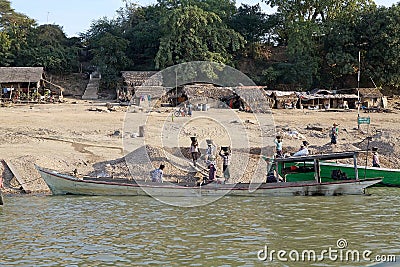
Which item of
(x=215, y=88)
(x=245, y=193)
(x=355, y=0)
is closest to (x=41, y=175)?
(x=245, y=193)

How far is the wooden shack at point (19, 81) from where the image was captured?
40625mm

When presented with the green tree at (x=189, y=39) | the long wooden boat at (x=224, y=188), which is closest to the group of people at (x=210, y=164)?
the long wooden boat at (x=224, y=188)

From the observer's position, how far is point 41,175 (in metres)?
16.6

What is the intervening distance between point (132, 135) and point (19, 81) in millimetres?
20620

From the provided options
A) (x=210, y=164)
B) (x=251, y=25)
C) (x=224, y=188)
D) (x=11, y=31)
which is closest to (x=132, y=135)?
(x=210, y=164)

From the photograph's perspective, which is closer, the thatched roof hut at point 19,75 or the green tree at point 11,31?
the thatched roof hut at point 19,75

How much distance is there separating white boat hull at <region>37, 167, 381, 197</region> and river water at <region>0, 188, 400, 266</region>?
28 cm

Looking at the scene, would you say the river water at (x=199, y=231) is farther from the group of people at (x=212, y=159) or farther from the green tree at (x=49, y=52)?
the green tree at (x=49, y=52)

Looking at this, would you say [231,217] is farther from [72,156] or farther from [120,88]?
[120,88]

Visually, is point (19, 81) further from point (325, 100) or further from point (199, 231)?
point (199, 231)

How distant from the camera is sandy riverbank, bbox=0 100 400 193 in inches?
733

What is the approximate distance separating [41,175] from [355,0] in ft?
118

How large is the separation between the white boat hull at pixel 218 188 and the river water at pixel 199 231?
→ 28 cm

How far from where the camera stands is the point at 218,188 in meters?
15.9
